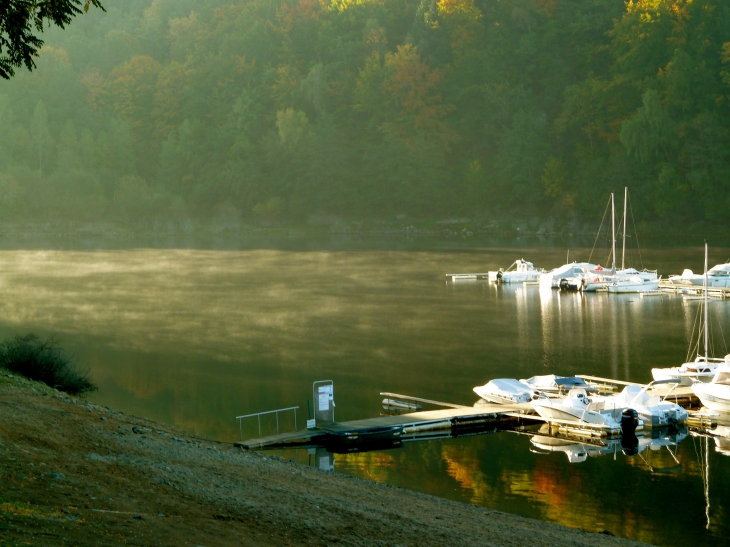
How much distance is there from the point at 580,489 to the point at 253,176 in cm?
9197

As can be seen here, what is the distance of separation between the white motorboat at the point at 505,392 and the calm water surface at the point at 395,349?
599 mm

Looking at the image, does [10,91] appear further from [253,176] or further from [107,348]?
[107,348]

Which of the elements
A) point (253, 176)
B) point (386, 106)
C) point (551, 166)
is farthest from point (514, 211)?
point (253, 176)

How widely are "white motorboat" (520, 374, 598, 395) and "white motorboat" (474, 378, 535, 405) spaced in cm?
40

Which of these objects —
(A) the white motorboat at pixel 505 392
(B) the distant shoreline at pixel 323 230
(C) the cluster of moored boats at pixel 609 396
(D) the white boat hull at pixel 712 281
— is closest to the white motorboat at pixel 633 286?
(D) the white boat hull at pixel 712 281

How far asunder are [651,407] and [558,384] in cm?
297

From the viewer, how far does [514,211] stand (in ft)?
323

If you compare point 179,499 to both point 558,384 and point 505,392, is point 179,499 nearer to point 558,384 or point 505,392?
point 505,392

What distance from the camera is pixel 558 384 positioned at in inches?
941

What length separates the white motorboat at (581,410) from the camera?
20844mm

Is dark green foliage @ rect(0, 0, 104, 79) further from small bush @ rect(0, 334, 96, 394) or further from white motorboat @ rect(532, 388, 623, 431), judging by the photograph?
white motorboat @ rect(532, 388, 623, 431)

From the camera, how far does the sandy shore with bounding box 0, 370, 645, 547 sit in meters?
9.08

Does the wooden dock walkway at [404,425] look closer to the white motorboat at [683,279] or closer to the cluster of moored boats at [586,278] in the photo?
the cluster of moored boats at [586,278]

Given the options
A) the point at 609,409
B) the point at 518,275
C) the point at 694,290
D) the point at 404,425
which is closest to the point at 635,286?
the point at 694,290
